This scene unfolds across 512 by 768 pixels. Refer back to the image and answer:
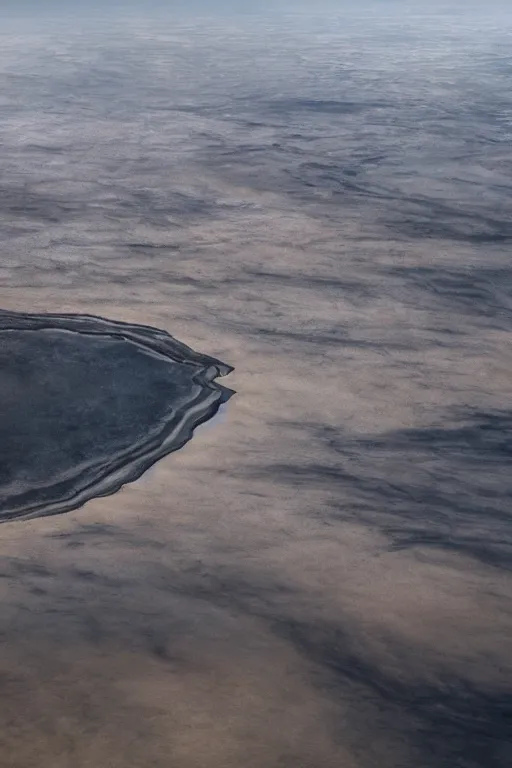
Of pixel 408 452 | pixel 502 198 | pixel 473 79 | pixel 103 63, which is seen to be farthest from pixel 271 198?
pixel 103 63

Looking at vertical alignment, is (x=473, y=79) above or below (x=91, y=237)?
above

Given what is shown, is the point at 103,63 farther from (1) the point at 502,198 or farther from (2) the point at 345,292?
(2) the point at 345,292

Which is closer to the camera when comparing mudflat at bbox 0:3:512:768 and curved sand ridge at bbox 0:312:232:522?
mudflat at bbox 0:3:512:768

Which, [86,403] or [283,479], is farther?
[86,403]

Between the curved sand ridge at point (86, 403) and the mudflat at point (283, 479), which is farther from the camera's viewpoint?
→ the curved sand ridge at point (86, 403)
